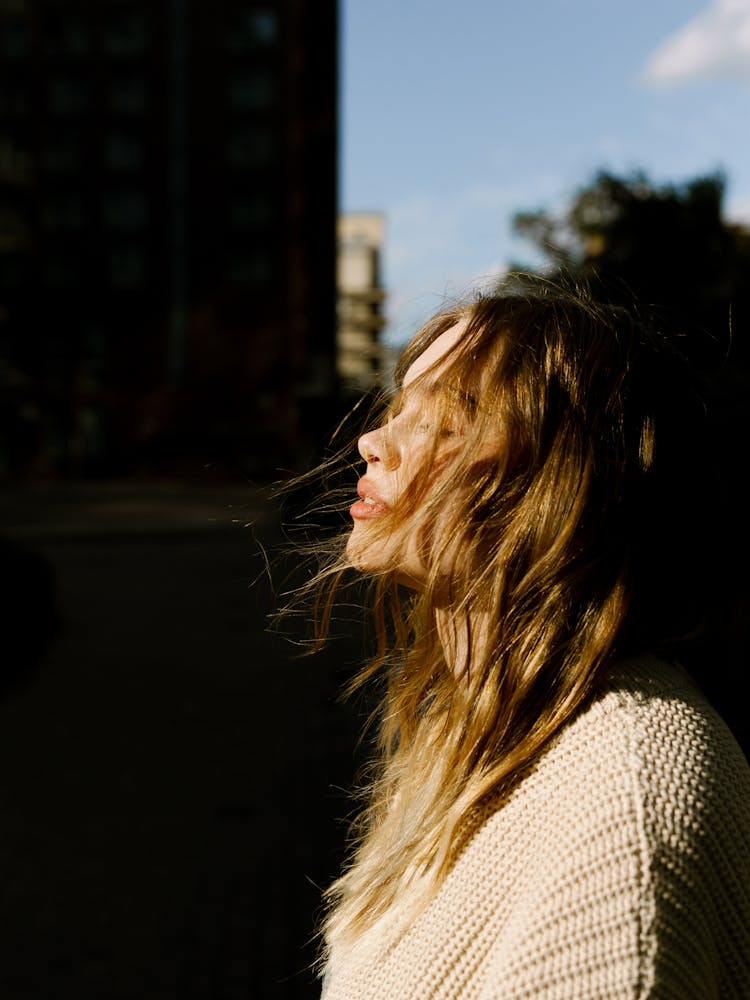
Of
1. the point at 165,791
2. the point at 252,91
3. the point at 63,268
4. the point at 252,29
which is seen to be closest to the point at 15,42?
the point at 63,268

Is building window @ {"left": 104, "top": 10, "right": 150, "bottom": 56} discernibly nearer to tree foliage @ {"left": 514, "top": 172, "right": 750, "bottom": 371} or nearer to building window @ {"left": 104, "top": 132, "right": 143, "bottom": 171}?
building window @ {"left": 104, "top": 132, "right": 143, "bottom": 171}

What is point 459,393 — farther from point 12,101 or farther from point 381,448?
point 12,101

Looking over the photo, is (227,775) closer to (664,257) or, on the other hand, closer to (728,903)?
(664,257)

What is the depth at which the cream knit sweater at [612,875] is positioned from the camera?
2.93 feet

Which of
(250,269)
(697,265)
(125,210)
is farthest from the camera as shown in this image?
(125,210)

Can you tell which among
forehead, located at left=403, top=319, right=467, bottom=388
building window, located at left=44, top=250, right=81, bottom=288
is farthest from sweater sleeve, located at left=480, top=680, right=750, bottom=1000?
building window, located at left=44, top=250, right=81, bottom=288

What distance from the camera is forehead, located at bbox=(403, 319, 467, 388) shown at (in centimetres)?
122

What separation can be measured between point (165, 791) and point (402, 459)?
15.7 feet

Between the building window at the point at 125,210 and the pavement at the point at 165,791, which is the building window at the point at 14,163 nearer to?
the building window at the point at 125,210

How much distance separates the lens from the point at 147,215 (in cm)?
4466

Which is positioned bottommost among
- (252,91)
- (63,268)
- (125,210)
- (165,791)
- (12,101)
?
(63,268)

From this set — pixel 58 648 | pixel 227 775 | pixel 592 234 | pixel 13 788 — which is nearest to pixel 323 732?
pixel 227 775

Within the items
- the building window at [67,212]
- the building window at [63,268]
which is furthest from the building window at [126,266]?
the building window at [67,212]

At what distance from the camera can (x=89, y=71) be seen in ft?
147
